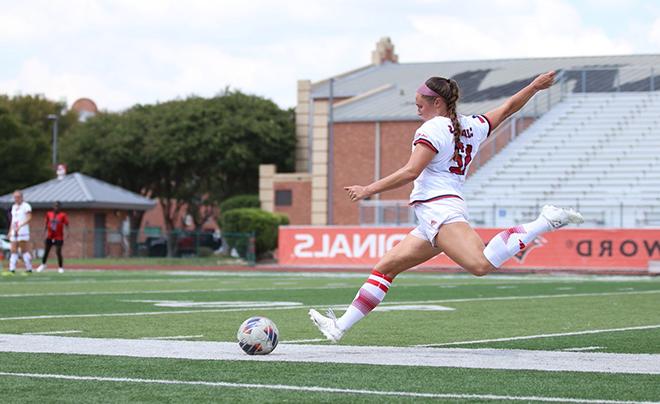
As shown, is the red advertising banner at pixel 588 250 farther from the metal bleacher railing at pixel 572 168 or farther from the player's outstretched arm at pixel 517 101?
the player's outstretched arm at pixel 517 101

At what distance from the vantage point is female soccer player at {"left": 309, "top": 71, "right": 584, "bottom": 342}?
8656 mm

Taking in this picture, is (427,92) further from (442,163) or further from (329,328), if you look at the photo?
(329,328)

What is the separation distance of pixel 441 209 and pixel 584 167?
108 feet

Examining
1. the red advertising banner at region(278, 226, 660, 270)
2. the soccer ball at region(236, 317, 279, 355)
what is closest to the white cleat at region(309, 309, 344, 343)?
the soccer ball at region(236, 317, 279, 355)

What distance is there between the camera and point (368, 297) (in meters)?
9.11

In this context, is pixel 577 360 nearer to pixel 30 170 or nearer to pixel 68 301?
pixel 68 301

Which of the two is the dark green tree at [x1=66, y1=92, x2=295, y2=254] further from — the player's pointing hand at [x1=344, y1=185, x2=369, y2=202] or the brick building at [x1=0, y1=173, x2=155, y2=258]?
the player's pointing hand at [x1=344, y1=185, x2=369, y2=202]

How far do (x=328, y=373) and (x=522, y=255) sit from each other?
2520 centimetres

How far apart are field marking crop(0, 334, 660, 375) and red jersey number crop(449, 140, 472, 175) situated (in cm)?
132

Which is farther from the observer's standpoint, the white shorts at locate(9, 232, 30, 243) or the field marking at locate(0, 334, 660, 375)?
the white shorts at locate(9, 232, 30, 243)

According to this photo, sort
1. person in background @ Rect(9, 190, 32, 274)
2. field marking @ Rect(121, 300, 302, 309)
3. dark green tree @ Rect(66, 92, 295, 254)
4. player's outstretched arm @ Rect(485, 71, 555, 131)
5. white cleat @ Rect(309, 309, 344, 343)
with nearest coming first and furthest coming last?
white cleat @ Rect(309, 309, 344, 343) → player's outstretched arm @ Rect(485, 71, 555, 131) → field marking @ Rect(121, 300, 302, 309) → person in background @ Rect(9, 190, 32, 274) → dark green tree @ Rect(66, 92, 295, 254)

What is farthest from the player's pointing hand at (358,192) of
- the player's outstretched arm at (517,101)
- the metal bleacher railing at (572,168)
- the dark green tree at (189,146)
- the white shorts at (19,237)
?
the dark green tree at (189,146)

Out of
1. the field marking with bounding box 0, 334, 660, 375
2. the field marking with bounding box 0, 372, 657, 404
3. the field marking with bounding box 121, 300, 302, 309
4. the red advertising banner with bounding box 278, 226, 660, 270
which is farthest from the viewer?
the red advertising banner with bounding box 278, 226, 660, 270

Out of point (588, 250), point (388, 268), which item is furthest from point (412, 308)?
point (588, 250)
